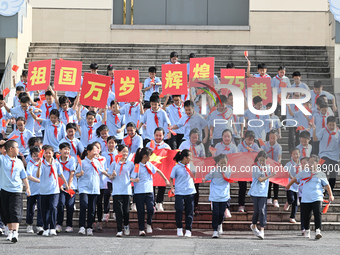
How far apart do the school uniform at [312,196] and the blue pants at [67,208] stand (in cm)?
430

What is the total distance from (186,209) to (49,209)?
2.50m

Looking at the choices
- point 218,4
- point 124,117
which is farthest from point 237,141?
point 218,4

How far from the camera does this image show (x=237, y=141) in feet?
52.9

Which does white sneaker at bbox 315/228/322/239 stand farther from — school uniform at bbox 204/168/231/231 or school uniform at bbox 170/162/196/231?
school uniform at bbox 170/162/196/231

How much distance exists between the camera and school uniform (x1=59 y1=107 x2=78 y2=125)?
655 inches

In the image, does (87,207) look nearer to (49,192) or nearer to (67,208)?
(67,208)

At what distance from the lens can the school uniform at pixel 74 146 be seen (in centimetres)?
1550

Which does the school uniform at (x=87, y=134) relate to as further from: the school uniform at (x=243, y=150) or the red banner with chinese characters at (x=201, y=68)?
the school uniform at (x=243, y=150)

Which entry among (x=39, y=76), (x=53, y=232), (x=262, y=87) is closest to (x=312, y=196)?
(x=262, y=87)

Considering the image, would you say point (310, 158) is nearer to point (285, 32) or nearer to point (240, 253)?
point (240, 253)

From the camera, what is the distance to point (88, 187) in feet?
47.5

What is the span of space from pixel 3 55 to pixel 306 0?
10.1 m

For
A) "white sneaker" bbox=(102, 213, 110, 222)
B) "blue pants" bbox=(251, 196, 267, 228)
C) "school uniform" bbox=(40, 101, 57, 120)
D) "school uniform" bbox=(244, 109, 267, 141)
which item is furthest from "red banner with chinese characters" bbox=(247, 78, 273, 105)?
"school uniform" bbox=(40, 101, 57, 120)

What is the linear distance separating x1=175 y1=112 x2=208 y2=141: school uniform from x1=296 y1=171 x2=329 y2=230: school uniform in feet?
8.14
